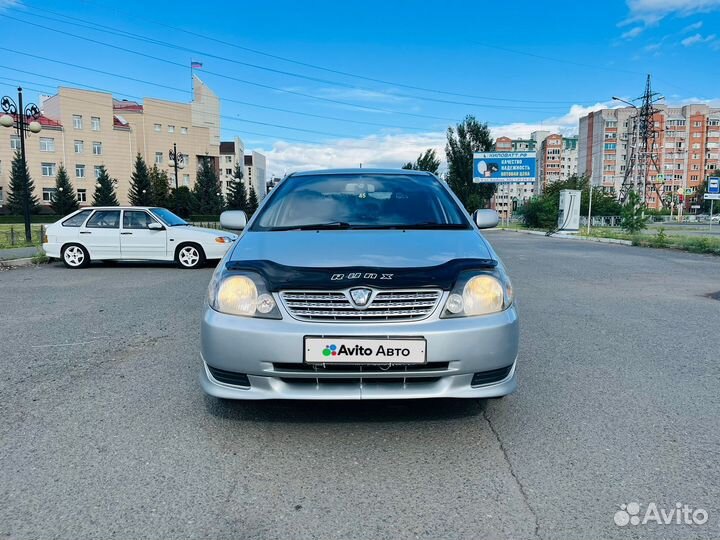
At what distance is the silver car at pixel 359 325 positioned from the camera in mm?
2768

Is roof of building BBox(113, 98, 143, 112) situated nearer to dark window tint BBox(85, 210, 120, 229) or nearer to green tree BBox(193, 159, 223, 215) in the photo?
green tree BBox(193, 159, 223, 215)

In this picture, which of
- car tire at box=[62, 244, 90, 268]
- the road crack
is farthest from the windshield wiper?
car tire at box=[62, 244, 90, 268]

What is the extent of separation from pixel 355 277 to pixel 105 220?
11.6 meters

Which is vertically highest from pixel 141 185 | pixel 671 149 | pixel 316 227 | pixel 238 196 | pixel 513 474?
pixel 671 149

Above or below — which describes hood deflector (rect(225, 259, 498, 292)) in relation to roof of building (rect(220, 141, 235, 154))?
below

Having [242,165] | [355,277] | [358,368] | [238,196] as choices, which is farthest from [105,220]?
[242,165]

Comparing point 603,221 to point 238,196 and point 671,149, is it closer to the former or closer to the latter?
point 238,196

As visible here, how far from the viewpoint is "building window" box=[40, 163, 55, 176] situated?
59281 millimetres

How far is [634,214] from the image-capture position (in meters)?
27.3

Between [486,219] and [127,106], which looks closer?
[486,219]

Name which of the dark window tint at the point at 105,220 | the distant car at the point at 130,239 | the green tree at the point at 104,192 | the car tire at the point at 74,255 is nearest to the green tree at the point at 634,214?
the distant car at the point at 130,239

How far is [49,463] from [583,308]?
6.48 m

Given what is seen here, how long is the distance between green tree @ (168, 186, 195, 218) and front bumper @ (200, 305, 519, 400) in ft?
186

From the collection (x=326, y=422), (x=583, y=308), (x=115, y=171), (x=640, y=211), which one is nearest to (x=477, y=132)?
(x=640, y=211)
